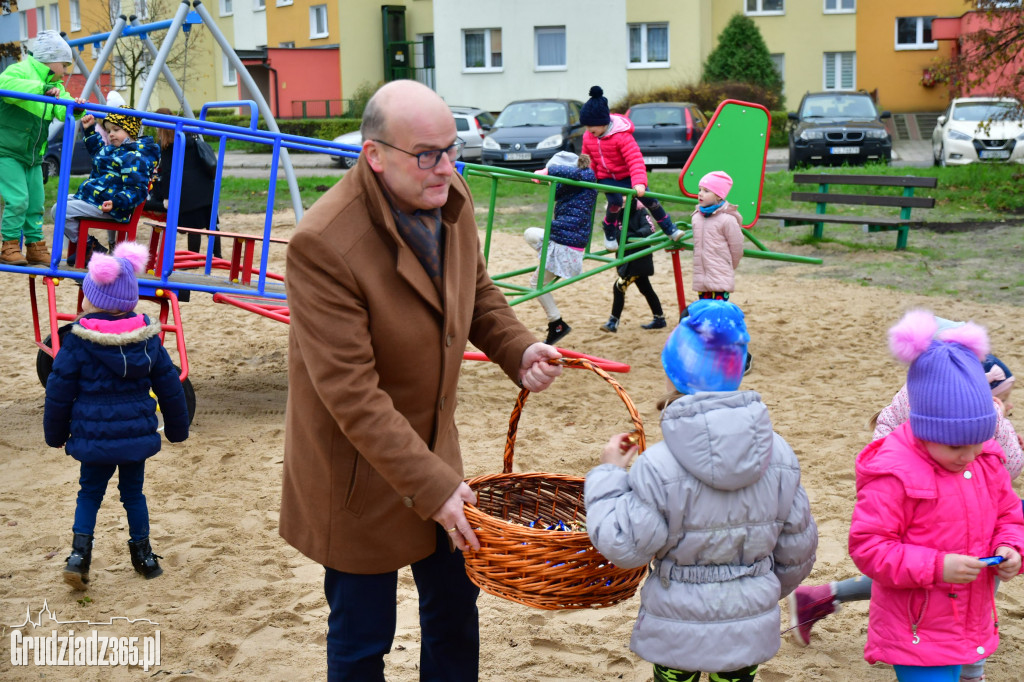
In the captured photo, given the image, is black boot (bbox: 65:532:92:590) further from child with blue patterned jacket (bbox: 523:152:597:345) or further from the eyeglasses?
child with blue patterned jacket (bbox: 523:152:597:345)

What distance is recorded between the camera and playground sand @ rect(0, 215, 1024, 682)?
3.24m

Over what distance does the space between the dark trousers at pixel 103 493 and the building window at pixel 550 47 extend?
27.5m

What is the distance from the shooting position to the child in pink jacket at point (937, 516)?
2305 millimetres

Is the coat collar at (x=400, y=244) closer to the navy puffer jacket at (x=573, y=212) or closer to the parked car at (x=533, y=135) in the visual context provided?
the navy puffer jacket at (x=573, y=212)

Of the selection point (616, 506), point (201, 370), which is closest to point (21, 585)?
point (616, 506)

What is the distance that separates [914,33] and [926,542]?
104 ft

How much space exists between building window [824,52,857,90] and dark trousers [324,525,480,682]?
3071 cm

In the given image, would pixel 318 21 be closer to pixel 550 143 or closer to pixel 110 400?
pixel 550 143

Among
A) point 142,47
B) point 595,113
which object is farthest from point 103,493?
point 142,47

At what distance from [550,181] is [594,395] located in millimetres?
1382

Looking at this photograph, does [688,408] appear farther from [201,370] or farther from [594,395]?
[201,370]

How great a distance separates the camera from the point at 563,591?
7.42 feet

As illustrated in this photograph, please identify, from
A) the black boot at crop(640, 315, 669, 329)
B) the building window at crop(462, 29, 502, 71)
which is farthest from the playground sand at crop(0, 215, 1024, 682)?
the building window at crop(462, 29, 502, 71)

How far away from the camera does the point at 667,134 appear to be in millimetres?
18766
